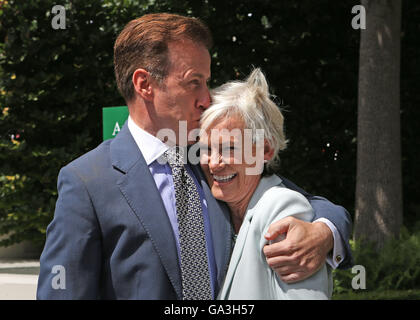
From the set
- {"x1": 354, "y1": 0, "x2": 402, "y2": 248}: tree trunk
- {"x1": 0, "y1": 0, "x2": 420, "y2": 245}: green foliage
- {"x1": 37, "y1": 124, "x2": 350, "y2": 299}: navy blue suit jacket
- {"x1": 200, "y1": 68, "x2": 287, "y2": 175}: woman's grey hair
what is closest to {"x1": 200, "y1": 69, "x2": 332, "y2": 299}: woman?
{"x1": 200, "y1": 68, "x2": 287, "y2": 175}: woman's grey hair

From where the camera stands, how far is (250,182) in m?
2.27

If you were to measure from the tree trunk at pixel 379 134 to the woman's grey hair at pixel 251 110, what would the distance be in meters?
4.88

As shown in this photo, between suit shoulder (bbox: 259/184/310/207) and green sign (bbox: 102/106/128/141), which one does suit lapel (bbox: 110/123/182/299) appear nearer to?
suit shoulder (bbox: 259/184/310/207)

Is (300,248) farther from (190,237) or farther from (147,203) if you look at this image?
(147,203)

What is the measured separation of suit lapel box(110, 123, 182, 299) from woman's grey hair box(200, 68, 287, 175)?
0.32 m

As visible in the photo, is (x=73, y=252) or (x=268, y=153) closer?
(x=73, y=252)

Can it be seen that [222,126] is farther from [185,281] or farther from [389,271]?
[389,271]

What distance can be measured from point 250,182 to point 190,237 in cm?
35

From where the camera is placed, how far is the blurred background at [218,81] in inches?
348

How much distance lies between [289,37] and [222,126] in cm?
717

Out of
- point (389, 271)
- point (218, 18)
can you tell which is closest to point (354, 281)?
point (389, 271)

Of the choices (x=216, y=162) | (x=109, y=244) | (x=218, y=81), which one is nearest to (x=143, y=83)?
(x=216, y=162)

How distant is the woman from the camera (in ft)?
6.73

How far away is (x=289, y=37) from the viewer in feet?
29.6
